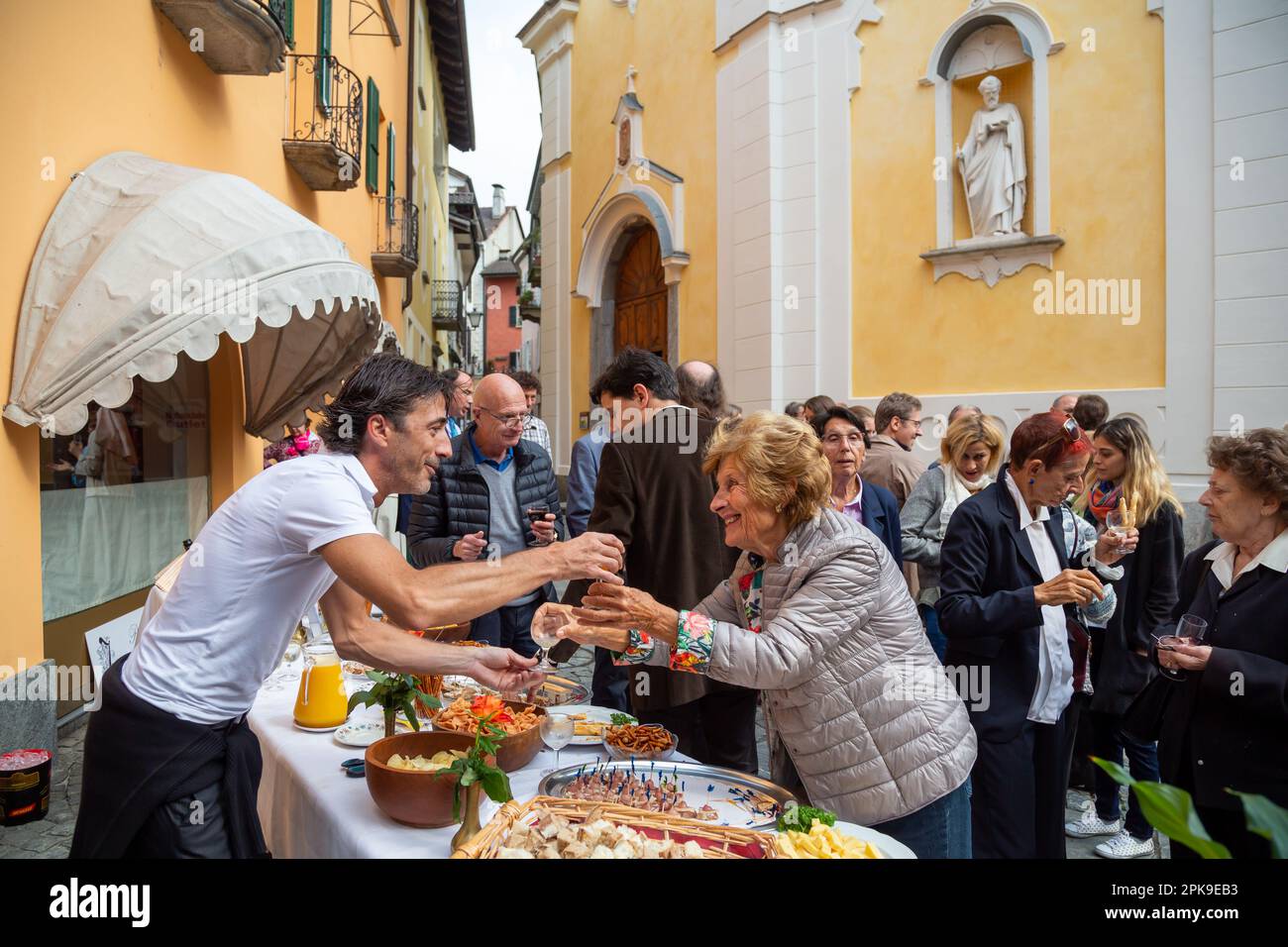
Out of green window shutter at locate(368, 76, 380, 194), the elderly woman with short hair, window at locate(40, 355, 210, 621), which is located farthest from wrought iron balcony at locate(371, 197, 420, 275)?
the elderly woman with short hair

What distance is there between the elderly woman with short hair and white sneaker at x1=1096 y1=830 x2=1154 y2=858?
2.08 metres

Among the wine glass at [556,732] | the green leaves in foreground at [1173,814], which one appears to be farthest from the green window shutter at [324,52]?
the green leaves in foreground at [1173,814]

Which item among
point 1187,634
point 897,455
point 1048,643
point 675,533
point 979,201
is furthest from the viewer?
point 979,201

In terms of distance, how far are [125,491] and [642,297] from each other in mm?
9909

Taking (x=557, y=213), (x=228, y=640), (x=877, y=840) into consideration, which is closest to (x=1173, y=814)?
(x=877, y=840)

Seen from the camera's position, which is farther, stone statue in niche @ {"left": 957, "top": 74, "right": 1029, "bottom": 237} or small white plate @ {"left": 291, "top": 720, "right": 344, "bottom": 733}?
stone statue in niche @ {"left": 957, "top": 74, "right": 1029, "bottom": 237}

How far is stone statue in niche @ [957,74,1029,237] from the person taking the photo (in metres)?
9.22

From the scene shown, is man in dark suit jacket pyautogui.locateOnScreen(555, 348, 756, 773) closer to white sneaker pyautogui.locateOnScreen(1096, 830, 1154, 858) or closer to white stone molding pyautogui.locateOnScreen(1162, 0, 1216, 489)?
white sneaker pyautogui.locateOnScreen(1096, 830, 1154, 858)

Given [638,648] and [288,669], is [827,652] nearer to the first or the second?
[638,648]

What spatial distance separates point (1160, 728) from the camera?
9.58 feet

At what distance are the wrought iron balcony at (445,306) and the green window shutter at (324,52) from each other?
1429 cm

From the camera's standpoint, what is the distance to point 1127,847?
153 inches

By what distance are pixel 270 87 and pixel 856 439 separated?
622 centimetres
